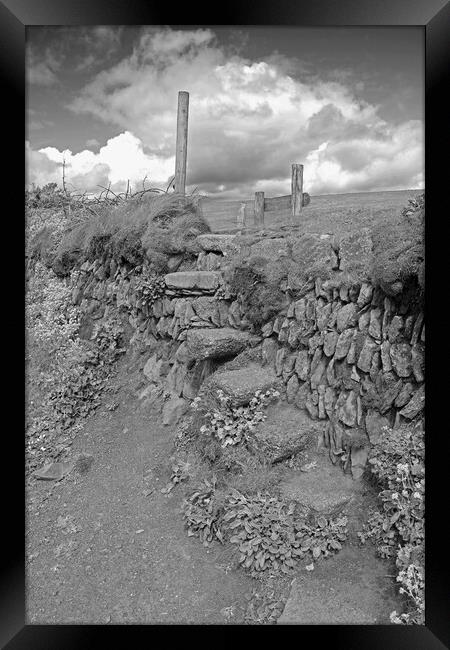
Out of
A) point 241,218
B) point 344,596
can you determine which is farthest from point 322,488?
point 241,218

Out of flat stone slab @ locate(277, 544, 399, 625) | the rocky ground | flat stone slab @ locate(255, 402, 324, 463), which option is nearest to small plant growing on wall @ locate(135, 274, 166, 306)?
the rocky ground

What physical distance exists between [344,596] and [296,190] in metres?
3.35

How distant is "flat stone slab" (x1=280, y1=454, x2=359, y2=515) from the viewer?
133 inches

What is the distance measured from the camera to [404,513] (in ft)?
10.3

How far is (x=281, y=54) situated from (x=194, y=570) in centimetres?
420

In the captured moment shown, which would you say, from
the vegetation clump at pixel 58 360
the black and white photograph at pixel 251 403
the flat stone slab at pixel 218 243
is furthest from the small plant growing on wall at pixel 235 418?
the flat stone slab at pixel 218 243

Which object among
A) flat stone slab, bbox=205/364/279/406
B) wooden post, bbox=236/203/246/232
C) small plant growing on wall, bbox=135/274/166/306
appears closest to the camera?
flat stone slab, bbox=205/364/279/406

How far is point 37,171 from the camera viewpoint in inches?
142

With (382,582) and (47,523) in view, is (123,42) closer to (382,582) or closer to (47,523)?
(47,523)

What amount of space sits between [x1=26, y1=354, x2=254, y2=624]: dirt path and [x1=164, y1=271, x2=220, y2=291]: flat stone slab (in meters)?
1.70

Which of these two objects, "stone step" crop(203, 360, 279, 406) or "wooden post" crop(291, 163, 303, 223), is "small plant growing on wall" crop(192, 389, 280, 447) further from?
"wooden post" crop(291, 163, 303, 223)

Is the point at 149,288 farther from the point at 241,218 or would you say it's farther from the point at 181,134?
the point at 181,134

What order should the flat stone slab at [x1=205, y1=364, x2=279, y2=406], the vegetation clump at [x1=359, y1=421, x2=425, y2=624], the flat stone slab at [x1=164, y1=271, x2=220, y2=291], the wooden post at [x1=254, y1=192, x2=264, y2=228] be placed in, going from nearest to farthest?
1. the vegetation clump at [x1=359, y1=421, x2=425, y2=624]
2. the flat stone slab at [x1=205, y1=364, x2=279, y2=406]
3. the wooden post at [x1=254, y1=192, x2=264, y2=228]
4. the flat stone slab at [x1=164, y1=271, x2=220, y2=291]

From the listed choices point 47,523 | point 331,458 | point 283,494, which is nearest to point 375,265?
point 331,458
